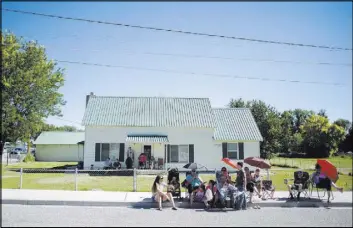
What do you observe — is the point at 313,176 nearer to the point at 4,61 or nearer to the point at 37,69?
the point at 4,61

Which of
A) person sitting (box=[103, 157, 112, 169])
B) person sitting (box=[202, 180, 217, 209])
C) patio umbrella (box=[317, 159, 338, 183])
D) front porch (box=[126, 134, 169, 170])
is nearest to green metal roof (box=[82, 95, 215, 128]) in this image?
front porch (box=[126, 134, 169, 170])

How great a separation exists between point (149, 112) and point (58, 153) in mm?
21674

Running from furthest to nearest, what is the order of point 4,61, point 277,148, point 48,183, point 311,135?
point 277,148, point 4,61, point 48,183, point 311,135

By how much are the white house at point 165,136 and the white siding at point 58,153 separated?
1704cm

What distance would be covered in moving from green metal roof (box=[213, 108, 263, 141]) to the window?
375 inches

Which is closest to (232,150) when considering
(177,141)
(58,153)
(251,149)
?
(251,149)

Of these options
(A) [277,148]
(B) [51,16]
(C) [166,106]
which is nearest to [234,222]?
(B) [51,16]

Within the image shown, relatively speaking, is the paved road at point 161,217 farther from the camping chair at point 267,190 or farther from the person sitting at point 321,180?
the camping chair at point 267,190

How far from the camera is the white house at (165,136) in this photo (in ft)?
77.2

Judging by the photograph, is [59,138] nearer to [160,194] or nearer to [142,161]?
[142,161]

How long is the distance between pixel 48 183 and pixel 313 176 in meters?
12.9

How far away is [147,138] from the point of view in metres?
23.0

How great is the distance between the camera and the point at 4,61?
67.5ft

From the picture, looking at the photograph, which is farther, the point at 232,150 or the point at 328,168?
the point at 232,150
